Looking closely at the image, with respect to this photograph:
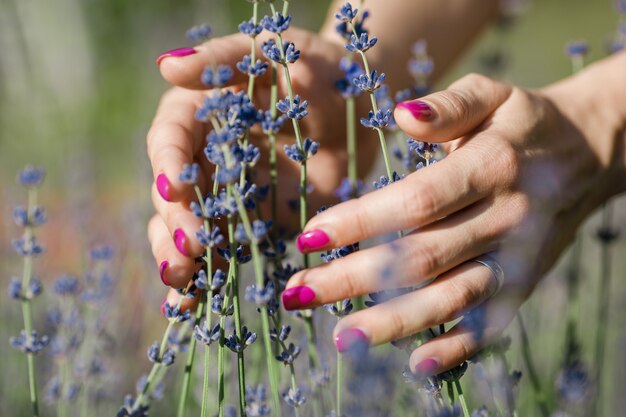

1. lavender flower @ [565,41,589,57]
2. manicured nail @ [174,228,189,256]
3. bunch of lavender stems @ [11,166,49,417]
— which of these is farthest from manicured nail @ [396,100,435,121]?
lavender flower @ [565,41,589,57]

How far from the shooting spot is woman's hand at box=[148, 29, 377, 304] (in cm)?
102

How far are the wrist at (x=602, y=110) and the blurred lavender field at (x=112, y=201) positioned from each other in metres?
0.41

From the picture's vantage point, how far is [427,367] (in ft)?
2.93

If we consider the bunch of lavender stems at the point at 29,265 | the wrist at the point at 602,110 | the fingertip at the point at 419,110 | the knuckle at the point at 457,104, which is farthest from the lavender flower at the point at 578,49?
the bunch of lavender stems at the point at 29,265

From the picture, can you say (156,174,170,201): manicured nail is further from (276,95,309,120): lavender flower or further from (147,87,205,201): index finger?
(276,95,309,120): lavender flower

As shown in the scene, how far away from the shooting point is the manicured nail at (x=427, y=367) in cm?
89

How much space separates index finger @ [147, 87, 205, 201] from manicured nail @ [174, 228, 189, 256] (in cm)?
5

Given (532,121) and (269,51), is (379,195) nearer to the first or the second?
(269,51)

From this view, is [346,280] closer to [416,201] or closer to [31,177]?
[416,201]

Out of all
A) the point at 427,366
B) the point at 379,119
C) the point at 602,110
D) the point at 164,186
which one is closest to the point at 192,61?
the point at 164,186

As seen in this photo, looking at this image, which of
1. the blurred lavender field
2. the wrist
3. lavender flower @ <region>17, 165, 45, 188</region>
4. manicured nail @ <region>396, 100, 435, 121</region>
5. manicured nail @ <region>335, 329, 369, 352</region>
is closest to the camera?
manicured nail @ <region>335, 329, 369, 352</region>

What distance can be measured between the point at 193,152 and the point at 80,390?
0.61 meters

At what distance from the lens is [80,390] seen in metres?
1.48

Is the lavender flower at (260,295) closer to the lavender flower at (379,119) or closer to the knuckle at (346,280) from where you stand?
the knuckle at (346,280)
